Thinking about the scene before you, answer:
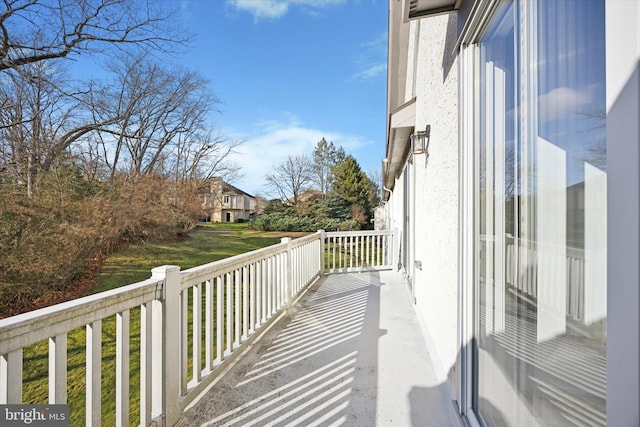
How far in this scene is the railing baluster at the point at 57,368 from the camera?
1.25 metres

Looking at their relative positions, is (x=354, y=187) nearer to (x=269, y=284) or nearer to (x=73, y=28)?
(x=73, y=28)

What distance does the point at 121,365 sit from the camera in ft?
5.23

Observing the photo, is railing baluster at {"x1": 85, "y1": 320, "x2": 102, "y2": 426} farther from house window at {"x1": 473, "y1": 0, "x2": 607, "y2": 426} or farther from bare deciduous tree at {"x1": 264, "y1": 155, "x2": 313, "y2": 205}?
bare deciduous tree at {"x1": 264, "y1": 155, "x2": 313, "y2": 205}

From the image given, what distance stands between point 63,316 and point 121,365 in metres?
0.50

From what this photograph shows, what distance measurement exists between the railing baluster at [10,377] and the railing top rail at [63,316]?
4cm

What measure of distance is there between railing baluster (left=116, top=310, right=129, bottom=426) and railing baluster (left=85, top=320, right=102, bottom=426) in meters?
0.13

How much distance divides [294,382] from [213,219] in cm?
4208

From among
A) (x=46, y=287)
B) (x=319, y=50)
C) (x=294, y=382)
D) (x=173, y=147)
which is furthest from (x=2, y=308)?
(x=173, y=147)

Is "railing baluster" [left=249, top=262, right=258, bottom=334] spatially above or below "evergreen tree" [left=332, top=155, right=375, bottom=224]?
below

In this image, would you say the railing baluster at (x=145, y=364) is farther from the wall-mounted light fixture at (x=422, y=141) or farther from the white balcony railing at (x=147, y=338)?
the wall-mounted light fixture at (x=422, y=141)

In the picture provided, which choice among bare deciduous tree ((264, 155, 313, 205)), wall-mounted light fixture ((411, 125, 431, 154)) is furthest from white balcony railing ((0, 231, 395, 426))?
bare deciduous tree ((264, 155, 313, 205))

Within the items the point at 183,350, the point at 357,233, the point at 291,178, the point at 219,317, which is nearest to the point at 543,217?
the point at 183,350

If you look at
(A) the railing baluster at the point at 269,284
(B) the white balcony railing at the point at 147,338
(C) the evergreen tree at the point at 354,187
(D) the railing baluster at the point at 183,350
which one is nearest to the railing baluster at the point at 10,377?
(B) the white balcony railing at the point at 147,338

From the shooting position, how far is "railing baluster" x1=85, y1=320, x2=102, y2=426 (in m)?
1.41
